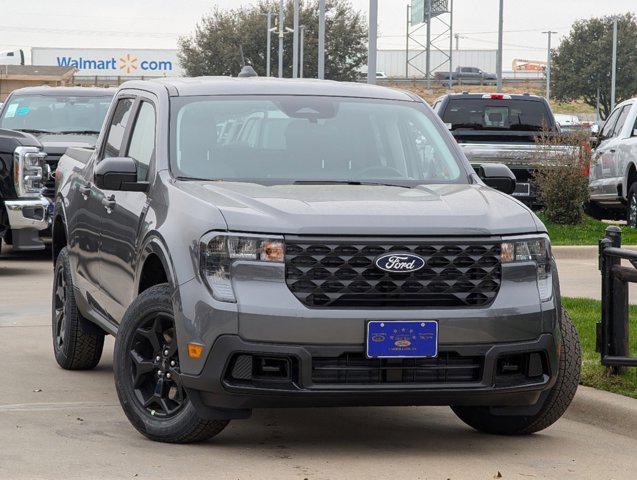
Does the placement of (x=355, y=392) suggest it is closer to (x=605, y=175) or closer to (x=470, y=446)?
(x=470, y=446)

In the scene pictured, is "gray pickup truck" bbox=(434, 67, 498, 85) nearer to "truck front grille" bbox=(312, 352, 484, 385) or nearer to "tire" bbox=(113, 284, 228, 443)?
"tire" bbox=(113, 284, 228, 443)

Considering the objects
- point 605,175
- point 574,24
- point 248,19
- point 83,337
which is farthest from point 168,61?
point 83,337

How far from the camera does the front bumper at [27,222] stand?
15383 millimetres

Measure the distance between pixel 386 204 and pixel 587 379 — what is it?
2193 millimetres

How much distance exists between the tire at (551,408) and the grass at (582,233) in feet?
34.1

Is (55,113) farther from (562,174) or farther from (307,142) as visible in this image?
(307,142)

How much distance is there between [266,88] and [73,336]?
→ 217cm

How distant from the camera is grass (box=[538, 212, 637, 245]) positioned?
18.1m

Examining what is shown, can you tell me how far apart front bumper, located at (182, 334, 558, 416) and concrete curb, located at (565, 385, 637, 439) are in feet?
3.94

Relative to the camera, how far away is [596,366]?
8578 millimetres

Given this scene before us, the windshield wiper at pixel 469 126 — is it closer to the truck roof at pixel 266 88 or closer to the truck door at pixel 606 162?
the truck door at pixel 606 162

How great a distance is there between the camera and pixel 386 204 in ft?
22.1

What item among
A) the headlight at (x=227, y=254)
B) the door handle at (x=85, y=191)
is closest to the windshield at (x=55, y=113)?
the door handle at (x=85, y=191)

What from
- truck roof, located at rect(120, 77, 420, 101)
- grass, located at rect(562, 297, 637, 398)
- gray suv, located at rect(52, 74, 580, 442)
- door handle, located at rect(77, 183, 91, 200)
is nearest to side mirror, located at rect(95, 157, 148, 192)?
gray suv, located at rect(52, 74, 580, 442)
